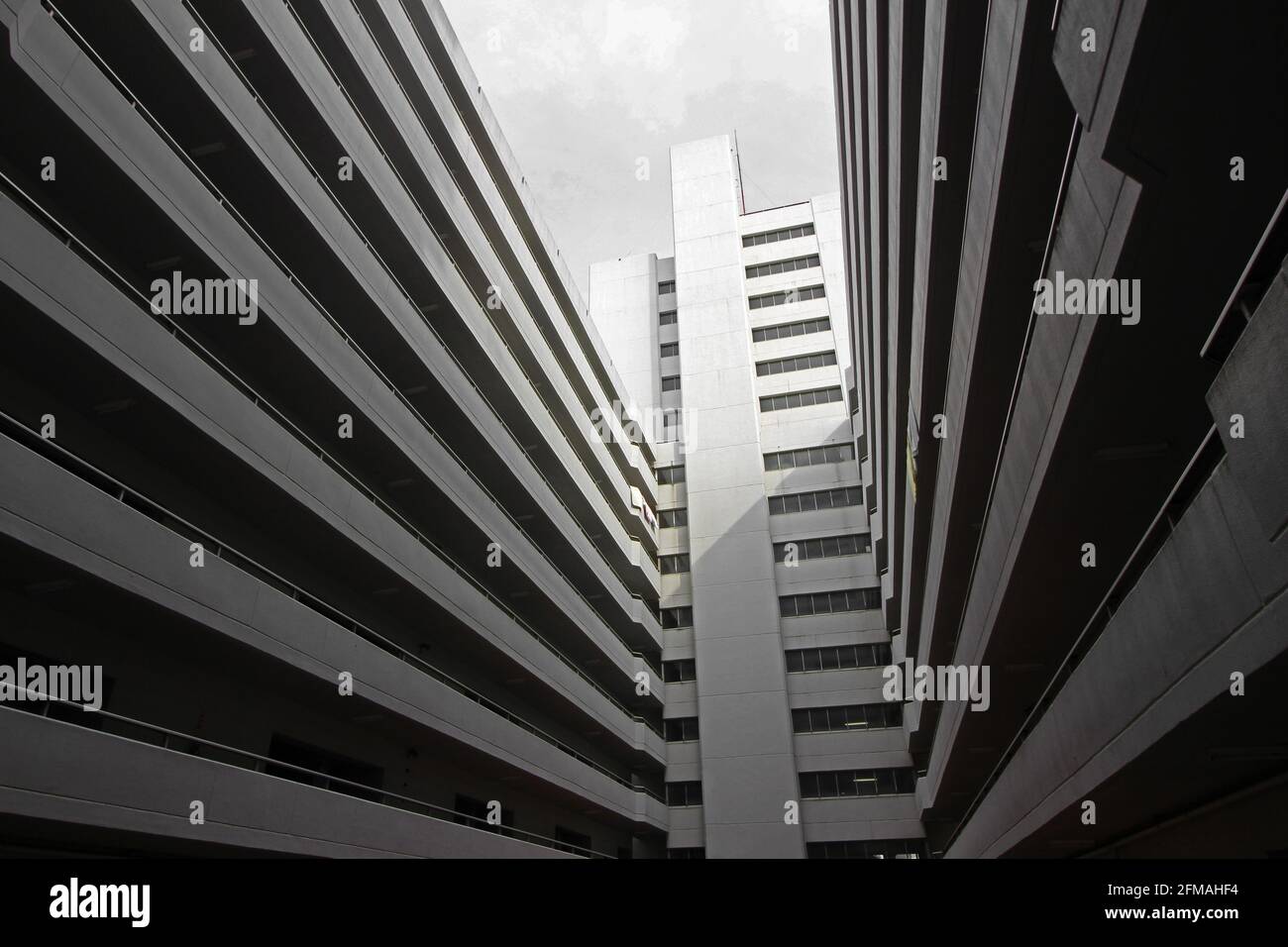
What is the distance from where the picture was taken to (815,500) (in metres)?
42.1

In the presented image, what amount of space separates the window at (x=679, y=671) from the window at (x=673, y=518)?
7.50 m

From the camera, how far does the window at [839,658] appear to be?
38.1 metres

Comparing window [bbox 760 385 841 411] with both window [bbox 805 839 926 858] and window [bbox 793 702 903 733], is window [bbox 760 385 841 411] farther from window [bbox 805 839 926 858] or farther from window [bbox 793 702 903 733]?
window [bbox 805 839 926 858]

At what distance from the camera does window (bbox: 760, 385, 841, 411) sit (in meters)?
44.2

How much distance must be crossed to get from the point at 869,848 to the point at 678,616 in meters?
13.7

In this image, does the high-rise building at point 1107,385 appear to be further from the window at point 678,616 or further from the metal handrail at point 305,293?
the window at point 678,616

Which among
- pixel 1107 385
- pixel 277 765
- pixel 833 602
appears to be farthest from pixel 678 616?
pixel 1107 385

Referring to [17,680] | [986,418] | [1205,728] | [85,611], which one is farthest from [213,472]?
[1205,728]

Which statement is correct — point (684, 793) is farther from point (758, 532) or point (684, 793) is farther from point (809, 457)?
point (809, 457)

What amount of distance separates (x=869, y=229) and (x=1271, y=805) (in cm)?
1900

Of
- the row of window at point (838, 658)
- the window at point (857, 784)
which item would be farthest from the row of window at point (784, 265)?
the window at point (857, 784)

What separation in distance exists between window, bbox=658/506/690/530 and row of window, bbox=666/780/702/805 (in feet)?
44.0
